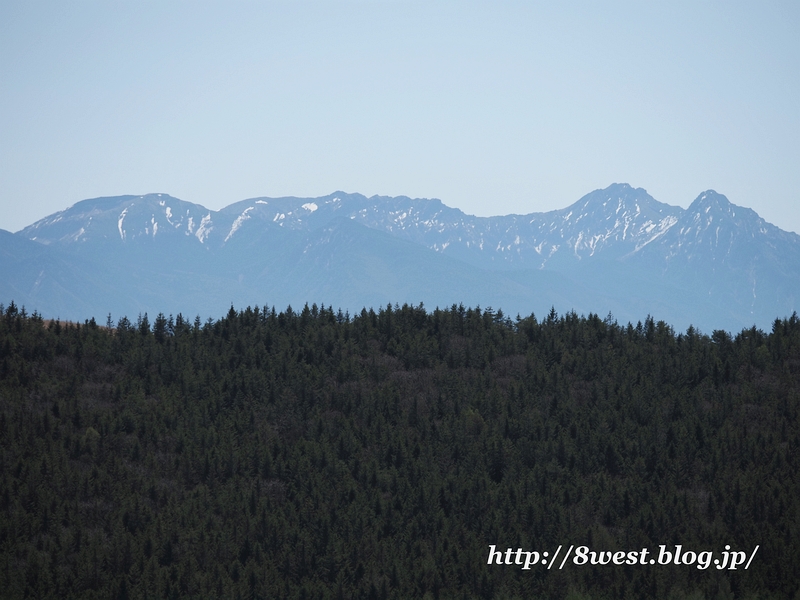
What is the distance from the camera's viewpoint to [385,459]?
6303 cm

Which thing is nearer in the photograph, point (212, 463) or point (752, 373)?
point (212, 463)

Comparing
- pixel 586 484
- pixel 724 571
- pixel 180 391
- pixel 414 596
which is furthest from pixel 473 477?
pixel 180 391

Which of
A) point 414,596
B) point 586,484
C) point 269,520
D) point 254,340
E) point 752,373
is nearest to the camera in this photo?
point 414,596

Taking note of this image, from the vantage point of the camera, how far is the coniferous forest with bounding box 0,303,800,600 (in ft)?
169

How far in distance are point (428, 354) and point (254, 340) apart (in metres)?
14.5

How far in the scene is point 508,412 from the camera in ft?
224

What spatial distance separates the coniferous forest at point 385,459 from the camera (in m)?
51.6

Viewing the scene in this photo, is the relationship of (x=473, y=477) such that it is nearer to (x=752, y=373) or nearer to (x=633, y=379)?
(x=633, y=379)

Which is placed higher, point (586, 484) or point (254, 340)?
point (254, 340)

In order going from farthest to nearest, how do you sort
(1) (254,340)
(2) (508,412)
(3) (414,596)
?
1. (1) (254,340)
2. (2) (508,412)
3. (3) (414,596)

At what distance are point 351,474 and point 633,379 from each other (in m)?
24.5

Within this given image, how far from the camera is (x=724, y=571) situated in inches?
2018

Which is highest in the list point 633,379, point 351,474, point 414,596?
point 633,379

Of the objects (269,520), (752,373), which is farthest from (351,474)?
(752,373)
